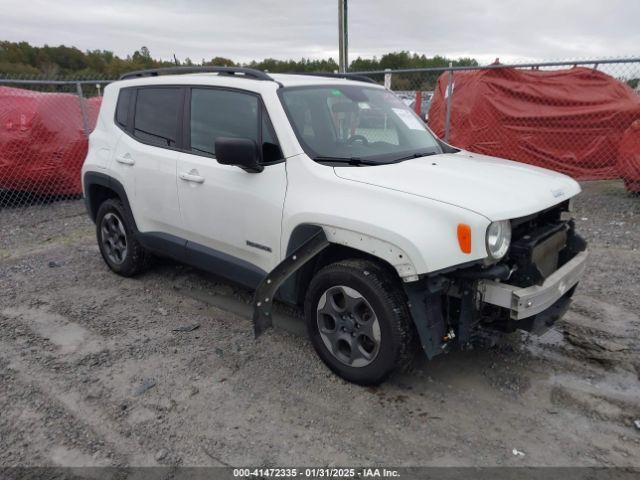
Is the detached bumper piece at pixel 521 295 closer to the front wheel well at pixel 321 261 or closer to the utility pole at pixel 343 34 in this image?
the front wheel well at pixel 321 261

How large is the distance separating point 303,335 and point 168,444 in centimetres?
143

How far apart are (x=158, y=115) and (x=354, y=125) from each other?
174 centimetres

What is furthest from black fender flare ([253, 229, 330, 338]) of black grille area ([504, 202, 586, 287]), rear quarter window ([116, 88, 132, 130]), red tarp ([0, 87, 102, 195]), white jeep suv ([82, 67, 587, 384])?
red tarp ([0, 87, 102, 195])

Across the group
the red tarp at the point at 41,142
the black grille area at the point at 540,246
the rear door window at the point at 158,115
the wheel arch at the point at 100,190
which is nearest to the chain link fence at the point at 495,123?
the red tarp at the point at 41,142

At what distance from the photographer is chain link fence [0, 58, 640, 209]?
795 cm

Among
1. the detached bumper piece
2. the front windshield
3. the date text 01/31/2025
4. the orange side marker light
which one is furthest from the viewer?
the front windshield

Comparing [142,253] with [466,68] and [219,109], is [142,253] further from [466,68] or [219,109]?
[466,68]

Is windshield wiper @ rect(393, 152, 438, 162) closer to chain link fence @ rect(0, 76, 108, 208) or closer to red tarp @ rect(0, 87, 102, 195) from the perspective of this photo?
chain link fence @ rect(0, 76, 108, 208)

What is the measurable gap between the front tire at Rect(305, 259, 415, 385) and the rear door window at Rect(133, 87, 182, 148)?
1918mm

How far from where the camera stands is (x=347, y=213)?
298cm

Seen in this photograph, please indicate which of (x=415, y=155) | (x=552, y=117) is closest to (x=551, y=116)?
(x=552, y=117)

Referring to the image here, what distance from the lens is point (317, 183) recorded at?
3199 millimetres

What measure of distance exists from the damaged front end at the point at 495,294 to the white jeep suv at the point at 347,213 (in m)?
0.01

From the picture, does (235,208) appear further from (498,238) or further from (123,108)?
(123,108)
